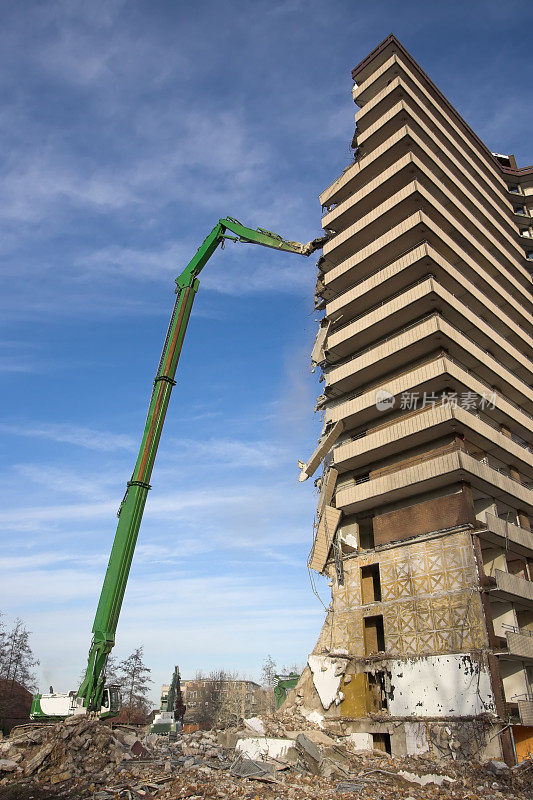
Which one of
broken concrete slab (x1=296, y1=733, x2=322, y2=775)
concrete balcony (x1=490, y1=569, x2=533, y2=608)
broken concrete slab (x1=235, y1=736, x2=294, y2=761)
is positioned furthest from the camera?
concrete balcony (x1=490, y1=569, x2=533, y2=608)

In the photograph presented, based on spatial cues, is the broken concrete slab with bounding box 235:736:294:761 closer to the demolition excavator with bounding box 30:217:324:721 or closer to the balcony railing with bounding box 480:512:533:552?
the demolition excavator with bounding box 30:217:324:721

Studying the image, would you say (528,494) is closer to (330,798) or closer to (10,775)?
(330,798)

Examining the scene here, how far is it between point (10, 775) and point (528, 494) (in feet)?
90.2

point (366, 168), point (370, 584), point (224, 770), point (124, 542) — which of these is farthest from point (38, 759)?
point (366, 168)

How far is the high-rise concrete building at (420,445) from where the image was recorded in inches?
968

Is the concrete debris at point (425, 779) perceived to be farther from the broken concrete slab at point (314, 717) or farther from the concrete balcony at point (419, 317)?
the concrete balcony at point (419, 317)

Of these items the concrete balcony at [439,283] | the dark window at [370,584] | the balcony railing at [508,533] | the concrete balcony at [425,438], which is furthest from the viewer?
the concrete balcony at [439,283]

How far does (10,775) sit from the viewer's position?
17.2 meters

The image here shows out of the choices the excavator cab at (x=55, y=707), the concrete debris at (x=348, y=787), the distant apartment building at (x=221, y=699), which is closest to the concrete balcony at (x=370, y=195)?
the excavator cab at (x=55, y=707)

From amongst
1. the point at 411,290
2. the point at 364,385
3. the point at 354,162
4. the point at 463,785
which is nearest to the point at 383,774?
the point at 463,785

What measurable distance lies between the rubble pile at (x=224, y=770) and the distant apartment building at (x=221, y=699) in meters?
52.4

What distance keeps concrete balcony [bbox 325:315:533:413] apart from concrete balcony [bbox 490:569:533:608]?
12292 millimetres

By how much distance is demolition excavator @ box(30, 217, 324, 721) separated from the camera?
20953 millimetres

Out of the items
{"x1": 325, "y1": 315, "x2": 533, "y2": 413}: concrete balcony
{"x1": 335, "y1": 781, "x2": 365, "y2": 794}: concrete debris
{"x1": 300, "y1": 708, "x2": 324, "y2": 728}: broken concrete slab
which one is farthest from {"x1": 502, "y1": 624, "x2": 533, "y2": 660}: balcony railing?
{"x1": 325, "y1": 315, "x2": 533, "y2": 413}: concrete balcony
